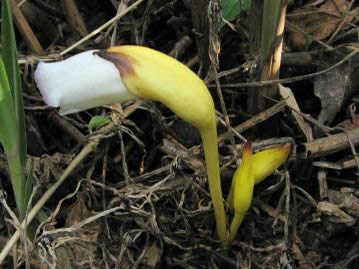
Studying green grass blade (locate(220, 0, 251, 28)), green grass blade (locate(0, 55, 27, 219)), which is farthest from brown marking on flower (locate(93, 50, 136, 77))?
green grass blade (locate(220, 0, 251, 28))

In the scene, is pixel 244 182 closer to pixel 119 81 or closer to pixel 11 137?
pixel 119 81

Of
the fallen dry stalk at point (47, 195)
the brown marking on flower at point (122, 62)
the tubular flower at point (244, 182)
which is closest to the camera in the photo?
the brown marking on flower at point (122, 62)

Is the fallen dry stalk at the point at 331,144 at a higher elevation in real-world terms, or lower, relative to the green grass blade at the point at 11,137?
lower

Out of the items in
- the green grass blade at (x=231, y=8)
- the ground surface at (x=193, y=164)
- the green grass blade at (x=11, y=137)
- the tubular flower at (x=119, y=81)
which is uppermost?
the tubular flower at (x=119, y=81)

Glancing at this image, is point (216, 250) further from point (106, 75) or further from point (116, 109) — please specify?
point (106, 75)

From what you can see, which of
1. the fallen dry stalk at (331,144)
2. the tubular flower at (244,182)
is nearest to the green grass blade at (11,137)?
the tubular flower at (244,182)

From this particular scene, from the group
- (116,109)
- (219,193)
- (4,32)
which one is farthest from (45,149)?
(219,193)

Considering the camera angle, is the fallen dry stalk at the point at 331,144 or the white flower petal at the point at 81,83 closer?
the white flower petal at the point at 81,83

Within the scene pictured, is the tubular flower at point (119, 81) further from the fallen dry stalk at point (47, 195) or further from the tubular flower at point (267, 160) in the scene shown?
the fallen dry stalk at point (47, 195)

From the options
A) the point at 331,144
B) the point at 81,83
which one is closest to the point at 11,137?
the point at 81,83
